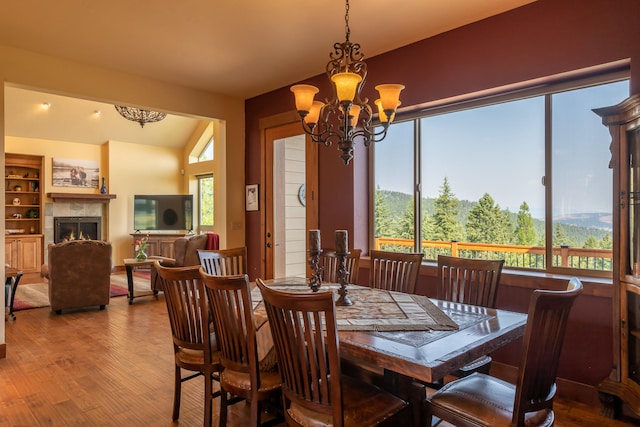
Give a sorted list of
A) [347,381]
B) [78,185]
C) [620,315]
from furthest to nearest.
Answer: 1. [78,185]
2. [620,315]
3. [347,381]

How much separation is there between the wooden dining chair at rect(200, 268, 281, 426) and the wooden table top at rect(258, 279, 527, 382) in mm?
454

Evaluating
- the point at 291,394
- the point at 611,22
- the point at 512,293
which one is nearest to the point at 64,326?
the point at 291,394

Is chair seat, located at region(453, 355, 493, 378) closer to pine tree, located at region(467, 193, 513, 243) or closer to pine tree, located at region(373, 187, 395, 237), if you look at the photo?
pine tree, located at region(467, 193, 513, 243)

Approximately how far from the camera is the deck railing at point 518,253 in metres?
2.81

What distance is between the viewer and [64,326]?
4559mm

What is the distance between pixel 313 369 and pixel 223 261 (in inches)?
71.6

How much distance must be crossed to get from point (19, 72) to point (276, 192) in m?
2.78

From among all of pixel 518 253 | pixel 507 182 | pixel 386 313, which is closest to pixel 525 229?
pixel 518 253

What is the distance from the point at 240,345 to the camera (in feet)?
6.36

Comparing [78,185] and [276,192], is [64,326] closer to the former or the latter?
[276,192]

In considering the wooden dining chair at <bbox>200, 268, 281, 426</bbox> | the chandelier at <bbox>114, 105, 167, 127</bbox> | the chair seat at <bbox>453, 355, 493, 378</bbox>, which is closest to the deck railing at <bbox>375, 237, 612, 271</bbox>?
the chair seat at <bbox>453, 355, 493, 378</bbox>

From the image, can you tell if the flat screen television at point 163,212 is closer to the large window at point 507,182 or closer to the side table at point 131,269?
the side table at point 131,269

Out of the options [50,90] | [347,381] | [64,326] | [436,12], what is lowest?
[64,326]

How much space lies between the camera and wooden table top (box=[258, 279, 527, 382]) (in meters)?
1.45
